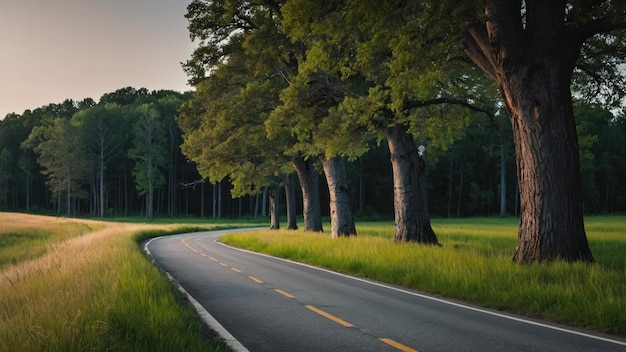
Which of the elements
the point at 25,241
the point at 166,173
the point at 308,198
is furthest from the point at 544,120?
the point at 166,173

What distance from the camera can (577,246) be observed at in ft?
37.9

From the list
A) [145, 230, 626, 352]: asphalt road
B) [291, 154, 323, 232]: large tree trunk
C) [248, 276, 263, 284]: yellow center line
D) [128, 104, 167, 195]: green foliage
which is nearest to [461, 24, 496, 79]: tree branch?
[145, 230, 626, 352]: asphalt road

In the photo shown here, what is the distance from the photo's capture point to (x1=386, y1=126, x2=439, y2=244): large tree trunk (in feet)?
62.3

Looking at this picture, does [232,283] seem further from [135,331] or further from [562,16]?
[562,16]

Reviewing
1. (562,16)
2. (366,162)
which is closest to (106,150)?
(366,162)

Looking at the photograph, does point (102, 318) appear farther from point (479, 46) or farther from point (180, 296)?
point (479, 46)

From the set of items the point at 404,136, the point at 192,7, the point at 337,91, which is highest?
the point at 192,7

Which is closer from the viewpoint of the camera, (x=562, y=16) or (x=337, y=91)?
(x=562, y=16)

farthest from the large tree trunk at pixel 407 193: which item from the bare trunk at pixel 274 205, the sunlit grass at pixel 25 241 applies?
the bare trunk at pixel 274 205

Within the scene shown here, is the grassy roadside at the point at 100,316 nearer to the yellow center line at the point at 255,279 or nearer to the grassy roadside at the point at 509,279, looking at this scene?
the yellow center line at the point at 255,279

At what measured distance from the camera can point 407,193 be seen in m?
19.1

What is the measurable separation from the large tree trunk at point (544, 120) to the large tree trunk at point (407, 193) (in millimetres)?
7056

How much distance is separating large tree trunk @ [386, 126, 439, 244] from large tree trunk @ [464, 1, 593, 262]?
7056mm

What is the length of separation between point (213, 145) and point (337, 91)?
10.6 meters
